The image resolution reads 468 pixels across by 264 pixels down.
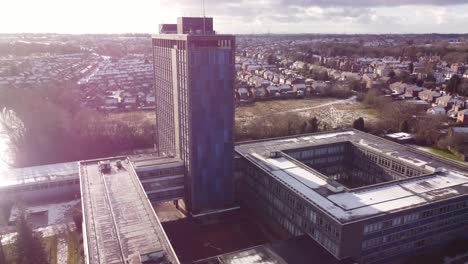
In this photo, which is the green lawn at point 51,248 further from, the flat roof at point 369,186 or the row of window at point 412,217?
the row of window at point 412,217

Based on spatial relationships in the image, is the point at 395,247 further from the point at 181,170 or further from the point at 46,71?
the point at 46,71

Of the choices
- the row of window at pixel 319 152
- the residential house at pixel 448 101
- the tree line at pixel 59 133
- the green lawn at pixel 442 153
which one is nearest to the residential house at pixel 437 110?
the residential house at pixel 448 101

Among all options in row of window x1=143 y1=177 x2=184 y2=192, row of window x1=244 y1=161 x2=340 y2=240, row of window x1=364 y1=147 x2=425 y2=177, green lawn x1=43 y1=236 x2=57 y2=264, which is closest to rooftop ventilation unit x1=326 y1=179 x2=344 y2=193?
row of window x1=244 y1=161 x2=340 y2=240

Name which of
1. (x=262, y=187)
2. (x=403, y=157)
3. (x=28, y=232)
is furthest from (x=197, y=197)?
(x=403, y=157)

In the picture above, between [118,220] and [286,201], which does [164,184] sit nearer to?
[118,220]

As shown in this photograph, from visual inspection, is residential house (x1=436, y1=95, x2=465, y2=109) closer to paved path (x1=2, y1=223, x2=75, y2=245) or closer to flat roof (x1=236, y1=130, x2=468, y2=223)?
flat roof (x1=236, y1=130, x2=468, y2=223)

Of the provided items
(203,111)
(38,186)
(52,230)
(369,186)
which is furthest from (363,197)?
(38,186)
